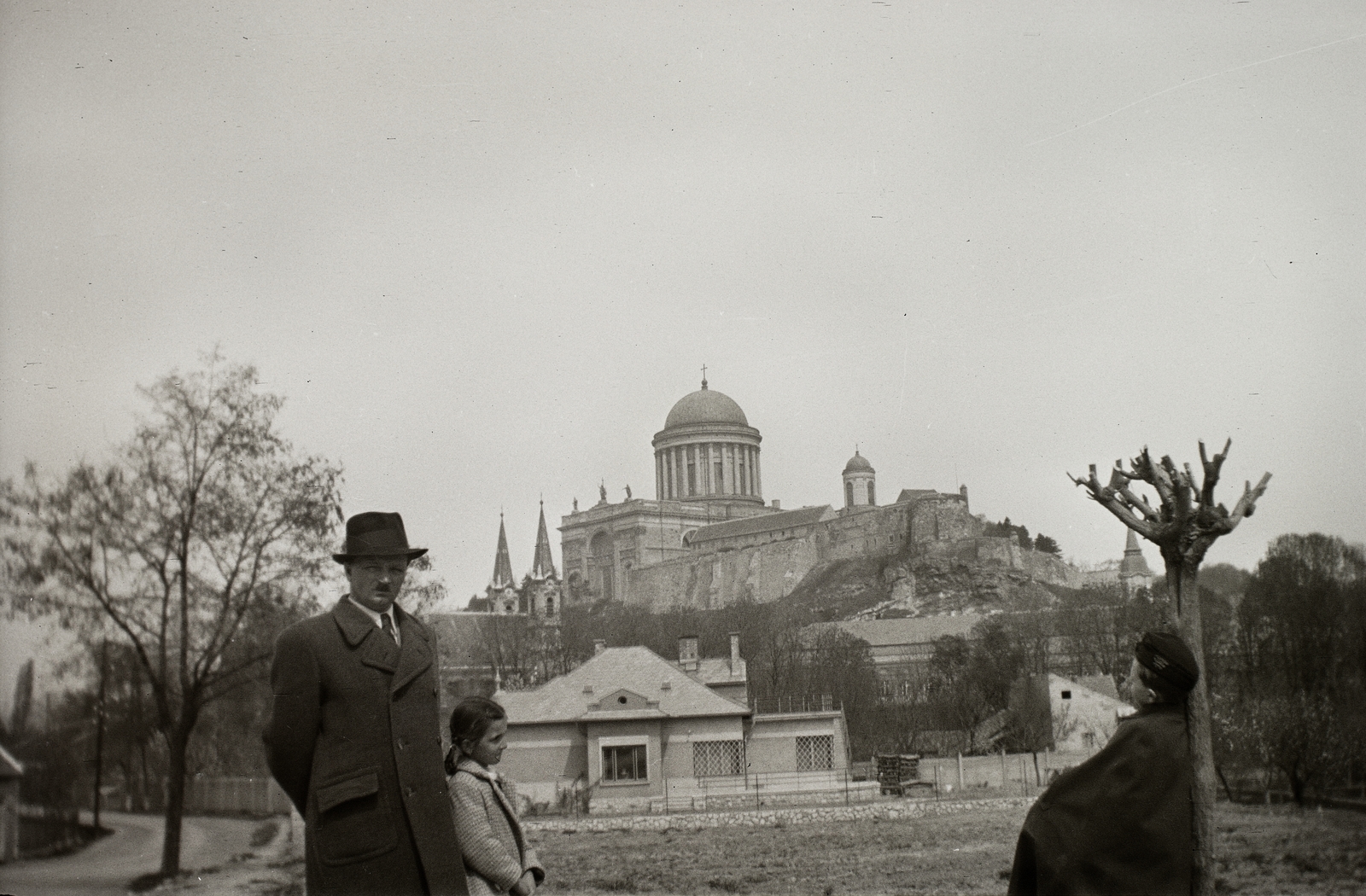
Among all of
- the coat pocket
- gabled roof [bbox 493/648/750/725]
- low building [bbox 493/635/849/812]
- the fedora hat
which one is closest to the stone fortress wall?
gabled roof [bbox 493/648/750/725]

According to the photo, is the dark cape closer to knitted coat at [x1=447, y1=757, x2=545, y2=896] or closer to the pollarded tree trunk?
knitted coat at [x1=447, y1=757, x2=545, y2=896]

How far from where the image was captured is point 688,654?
117 feet

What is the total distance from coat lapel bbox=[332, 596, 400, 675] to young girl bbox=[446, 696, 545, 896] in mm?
338

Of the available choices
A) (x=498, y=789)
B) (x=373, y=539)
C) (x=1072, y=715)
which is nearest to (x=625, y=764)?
(x=1072, y=715)

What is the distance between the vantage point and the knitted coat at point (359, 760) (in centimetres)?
409

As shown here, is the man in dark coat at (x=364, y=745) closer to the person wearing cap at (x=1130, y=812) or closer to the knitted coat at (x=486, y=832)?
the knitted coat at (x=486, y=832)

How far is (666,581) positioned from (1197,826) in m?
105

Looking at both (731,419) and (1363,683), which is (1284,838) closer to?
(1363,683)


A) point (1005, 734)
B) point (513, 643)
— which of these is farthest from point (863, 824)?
point (513, 643)

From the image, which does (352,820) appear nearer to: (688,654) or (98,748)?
(98,748)

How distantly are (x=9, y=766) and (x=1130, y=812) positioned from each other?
13.5 ft

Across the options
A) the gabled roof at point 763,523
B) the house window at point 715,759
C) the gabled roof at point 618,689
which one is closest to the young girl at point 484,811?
the gabled roof at point 618,689

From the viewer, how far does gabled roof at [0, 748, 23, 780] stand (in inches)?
188

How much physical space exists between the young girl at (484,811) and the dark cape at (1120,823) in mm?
1689
